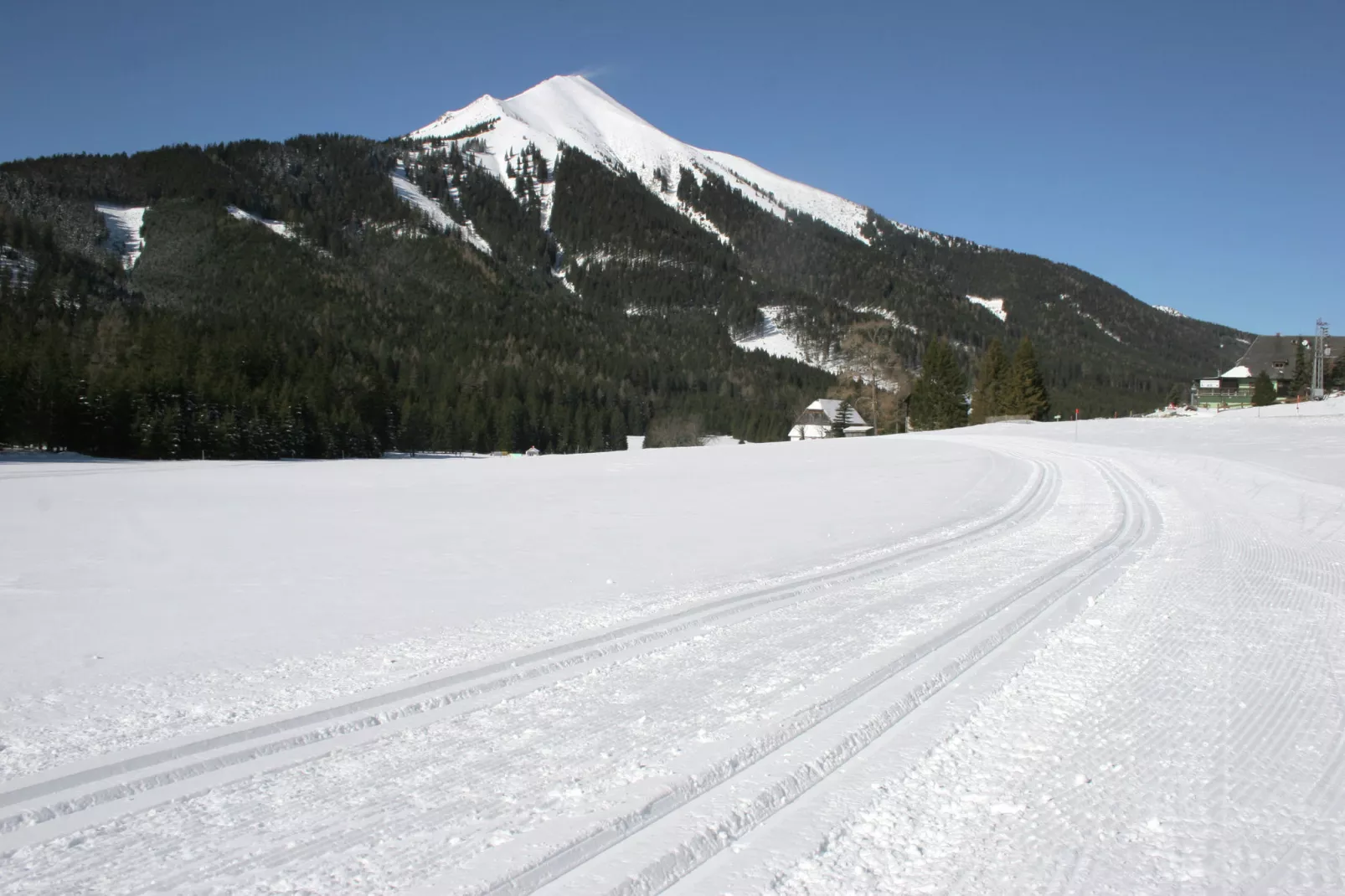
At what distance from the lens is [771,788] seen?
3418 mm

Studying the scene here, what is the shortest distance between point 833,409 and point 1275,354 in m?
48.5

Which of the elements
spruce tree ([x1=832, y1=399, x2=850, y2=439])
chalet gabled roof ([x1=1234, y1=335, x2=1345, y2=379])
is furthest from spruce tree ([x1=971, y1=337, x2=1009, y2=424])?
chalet gabled roof ([x1=1234, y1=335, x2=1345, y2=379])

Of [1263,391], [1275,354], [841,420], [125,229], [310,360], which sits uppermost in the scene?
[125,229]

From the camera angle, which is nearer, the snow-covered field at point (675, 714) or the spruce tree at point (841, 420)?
the snow-covered field at point (675, 714)

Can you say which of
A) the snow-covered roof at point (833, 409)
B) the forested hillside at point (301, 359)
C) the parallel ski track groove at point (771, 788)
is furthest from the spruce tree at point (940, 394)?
the parallel ski track groove at point (771, 788)

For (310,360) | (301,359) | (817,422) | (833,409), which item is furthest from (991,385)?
(310,360)

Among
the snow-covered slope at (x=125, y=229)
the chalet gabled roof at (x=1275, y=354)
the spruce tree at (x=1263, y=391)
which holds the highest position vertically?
the snow-covered slope at (x=125, y=229)

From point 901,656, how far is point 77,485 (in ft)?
67.6

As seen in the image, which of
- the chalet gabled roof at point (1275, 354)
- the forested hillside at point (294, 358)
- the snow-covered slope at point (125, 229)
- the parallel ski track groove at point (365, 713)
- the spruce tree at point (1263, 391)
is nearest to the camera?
the parallel ski track groove at point (365, 713)

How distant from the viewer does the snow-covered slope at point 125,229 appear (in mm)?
177375

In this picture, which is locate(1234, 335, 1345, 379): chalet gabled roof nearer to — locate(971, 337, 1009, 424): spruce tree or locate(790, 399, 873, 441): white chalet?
locate(971, 337, 1009, 424): spruce tree

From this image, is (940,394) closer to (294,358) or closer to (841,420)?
(841,420)

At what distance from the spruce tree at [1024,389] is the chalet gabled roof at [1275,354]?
35.4m

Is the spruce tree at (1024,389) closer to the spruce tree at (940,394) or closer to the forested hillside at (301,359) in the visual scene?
the spruce tree at (940,394)
